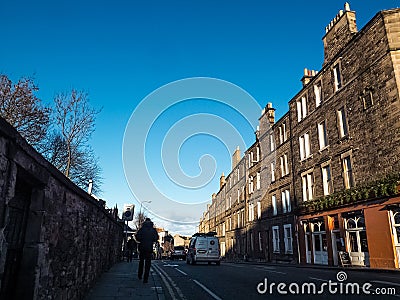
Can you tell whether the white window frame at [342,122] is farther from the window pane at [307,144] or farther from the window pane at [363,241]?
the window pane at [363,241]

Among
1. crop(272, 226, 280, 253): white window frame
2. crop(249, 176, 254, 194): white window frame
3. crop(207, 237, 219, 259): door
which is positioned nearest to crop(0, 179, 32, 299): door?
crop(207, 237, 219, 259): door

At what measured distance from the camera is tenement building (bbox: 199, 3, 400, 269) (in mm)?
15953

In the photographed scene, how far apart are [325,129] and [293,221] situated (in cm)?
784

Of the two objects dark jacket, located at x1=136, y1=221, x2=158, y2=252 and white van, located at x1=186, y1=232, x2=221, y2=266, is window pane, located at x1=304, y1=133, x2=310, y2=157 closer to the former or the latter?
white van, located at x1=186, y1=232, x2=221, y2=266

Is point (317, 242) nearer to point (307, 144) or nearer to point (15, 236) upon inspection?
point (307, 144)

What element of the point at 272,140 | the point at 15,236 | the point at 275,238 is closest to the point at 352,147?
the point at 275,238

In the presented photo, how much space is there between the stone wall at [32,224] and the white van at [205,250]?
15.7 metres

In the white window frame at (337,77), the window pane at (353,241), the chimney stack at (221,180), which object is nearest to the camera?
the window pane at (353,241)

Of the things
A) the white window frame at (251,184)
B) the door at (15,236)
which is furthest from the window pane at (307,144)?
the door at (15,236)

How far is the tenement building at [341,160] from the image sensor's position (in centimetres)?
1595

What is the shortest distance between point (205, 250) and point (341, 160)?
1065 centimetres

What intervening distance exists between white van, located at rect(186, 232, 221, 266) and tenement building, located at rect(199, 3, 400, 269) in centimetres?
673

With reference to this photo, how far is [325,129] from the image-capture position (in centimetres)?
2242

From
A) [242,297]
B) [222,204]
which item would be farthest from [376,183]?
[222,204]
